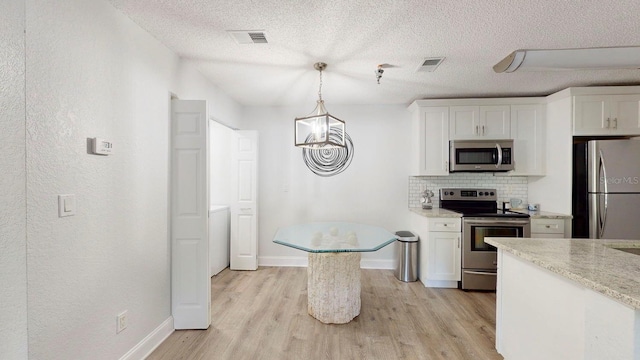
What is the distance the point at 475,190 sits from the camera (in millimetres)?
3838

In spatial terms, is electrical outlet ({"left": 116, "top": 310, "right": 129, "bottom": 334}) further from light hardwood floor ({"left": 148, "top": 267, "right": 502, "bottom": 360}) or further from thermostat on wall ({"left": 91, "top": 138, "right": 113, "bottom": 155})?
thermostat on wall ({"left": 91, "top": 138, "right": 113, "bottom": 155})

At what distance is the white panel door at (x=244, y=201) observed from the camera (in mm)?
3945

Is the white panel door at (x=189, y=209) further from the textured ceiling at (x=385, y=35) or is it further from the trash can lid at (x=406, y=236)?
the trash can lid at (x=406, y=236)

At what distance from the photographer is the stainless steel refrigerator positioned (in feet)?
9.57

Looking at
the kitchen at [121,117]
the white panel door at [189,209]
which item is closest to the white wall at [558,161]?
the kitchen at [121,117]

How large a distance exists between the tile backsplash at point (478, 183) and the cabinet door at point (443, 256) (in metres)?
0.73

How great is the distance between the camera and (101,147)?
163 cm

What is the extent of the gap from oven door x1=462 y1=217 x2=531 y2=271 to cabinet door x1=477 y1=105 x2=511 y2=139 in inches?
42.9

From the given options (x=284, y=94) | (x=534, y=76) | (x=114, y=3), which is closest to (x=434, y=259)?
(x=534, y=76)

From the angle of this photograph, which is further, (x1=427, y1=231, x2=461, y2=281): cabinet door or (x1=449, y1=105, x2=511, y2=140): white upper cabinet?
(x1=449, y1=105, x2=511, y2=140): white upper cabinet

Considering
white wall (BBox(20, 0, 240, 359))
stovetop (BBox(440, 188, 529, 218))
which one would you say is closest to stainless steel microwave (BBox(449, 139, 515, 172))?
stovetop (BBox(440, 188, 529, 218))

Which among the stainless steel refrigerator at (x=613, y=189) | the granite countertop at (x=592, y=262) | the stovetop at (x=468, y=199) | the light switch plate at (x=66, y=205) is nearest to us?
the granite countertop at (x=592, y=262)

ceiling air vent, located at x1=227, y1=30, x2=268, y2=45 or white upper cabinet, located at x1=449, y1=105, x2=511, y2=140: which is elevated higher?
ceiling air vent, located at x1=227, y1=30, x2=268, y2=45

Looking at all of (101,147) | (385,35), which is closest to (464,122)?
(385,35)
